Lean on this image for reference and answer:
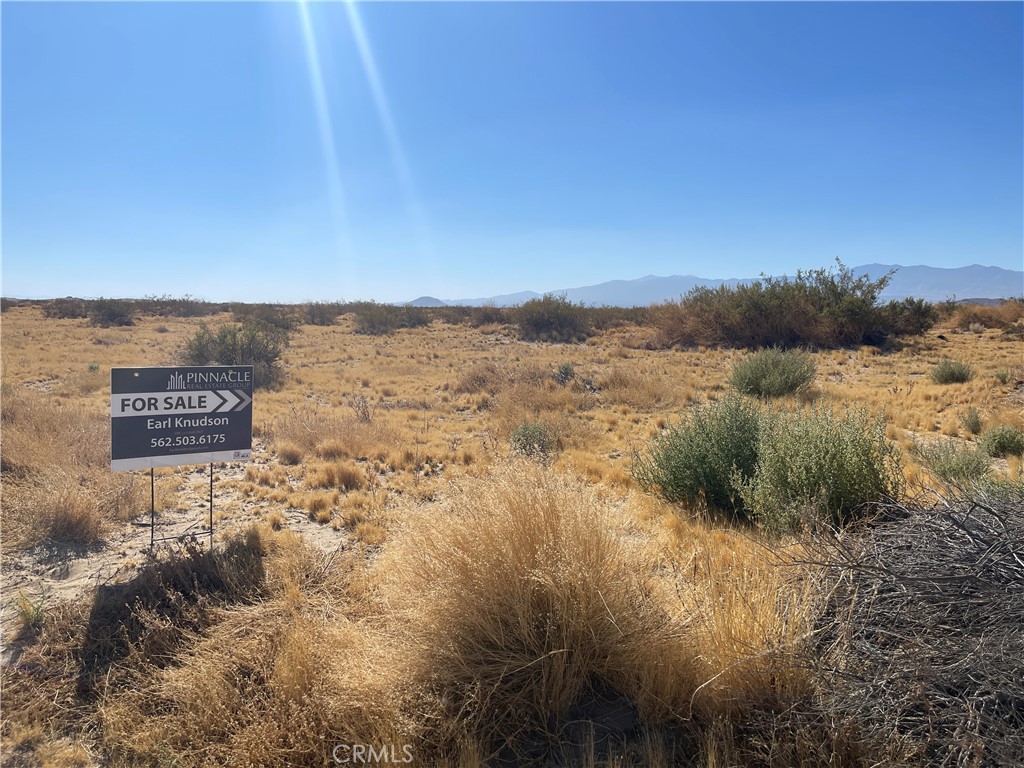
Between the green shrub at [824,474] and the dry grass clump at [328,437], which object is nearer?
the green shrub at [824,474]

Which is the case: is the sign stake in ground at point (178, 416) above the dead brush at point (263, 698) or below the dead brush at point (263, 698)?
above

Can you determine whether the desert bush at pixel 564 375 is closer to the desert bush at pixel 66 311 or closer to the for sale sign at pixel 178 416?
the for sale sign at pixel 178 416

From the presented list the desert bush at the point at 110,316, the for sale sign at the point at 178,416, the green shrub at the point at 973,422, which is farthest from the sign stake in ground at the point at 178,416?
the desert bush at the point at 110,316

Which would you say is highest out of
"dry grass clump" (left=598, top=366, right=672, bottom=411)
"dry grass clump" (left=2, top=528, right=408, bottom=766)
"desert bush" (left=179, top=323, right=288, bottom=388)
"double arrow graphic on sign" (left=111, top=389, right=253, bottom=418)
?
"desert bush" (left=179, top=323, right=288, bottom=388)

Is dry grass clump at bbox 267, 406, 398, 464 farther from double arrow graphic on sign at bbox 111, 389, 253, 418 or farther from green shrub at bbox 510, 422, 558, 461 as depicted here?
double arrow graphic on sign at bbox 111, 389, 253, 418

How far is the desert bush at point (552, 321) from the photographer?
3184 centimetres

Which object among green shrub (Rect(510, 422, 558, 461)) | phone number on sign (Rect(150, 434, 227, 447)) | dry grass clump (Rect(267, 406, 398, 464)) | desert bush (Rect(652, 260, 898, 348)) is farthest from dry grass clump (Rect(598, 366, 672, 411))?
desert bush (Rect(652, 260, 898, 348))

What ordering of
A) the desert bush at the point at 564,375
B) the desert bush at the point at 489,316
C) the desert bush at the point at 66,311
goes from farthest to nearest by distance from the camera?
the desert bush at the point at 489,316 → the desert bush at the point at 66,311 → the desert bush at the point at 564,375

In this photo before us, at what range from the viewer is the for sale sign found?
4699 millimetres

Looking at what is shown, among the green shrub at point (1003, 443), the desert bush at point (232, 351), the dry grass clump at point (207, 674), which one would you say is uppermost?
the desert bush at point (232, 351)

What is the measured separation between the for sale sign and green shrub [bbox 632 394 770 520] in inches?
168

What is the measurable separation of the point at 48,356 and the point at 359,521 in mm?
19963

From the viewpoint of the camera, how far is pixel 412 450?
860 centimetres

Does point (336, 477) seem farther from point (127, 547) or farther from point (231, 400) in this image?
point (127, 547)
